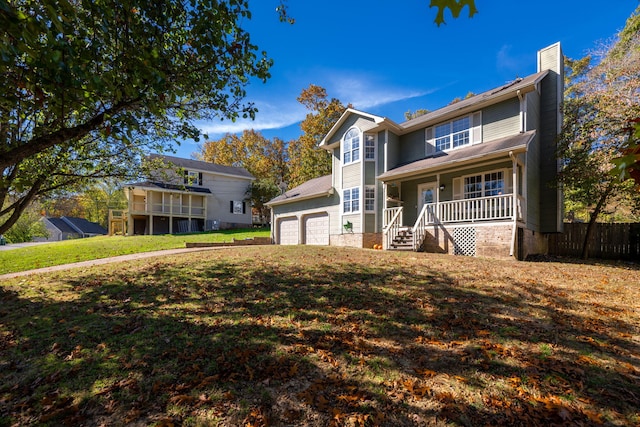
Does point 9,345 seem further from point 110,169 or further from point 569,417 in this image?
point 569,417

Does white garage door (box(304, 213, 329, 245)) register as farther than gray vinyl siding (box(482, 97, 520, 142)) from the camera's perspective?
Yes

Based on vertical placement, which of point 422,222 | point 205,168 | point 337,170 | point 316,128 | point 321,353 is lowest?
point 321,353

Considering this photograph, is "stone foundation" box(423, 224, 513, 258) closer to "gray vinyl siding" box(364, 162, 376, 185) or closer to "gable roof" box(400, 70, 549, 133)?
"gray vinyl siding" box(364, 162, 376, 185)

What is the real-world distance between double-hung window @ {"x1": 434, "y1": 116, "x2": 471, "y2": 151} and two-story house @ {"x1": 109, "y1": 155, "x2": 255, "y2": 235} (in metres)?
19.9

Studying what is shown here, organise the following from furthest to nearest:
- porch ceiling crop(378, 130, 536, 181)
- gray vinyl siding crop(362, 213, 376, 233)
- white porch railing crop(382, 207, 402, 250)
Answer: gray vinyl siding crop(362, 213, 376, 233) → white porch railing crop(382, 207, 402, 250) → porch ceiling crop(378, 130, 536, 181)

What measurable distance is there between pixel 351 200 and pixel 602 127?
35.8 feet

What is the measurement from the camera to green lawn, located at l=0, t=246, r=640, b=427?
266 cm

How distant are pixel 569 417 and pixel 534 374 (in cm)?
65

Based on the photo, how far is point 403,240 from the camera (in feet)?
43.0

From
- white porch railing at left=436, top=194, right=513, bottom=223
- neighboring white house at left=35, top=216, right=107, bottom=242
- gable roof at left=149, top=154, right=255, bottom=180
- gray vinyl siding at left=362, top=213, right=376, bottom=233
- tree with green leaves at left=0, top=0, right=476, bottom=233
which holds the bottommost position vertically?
neighboring white house at left=35, top=216, right=107, bottom=242

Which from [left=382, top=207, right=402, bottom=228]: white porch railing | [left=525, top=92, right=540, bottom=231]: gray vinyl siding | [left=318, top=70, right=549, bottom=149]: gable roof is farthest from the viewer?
[left=382, top=207, right=402, bottom=228]: white porch railing

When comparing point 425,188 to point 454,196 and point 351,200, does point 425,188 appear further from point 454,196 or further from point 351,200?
point 351,200

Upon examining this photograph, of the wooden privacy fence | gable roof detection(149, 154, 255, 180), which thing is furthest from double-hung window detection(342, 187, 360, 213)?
gable roof detection(149, 154, 255, 180)

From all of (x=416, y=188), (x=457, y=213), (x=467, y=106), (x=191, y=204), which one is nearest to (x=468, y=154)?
(x=457, y=213)
